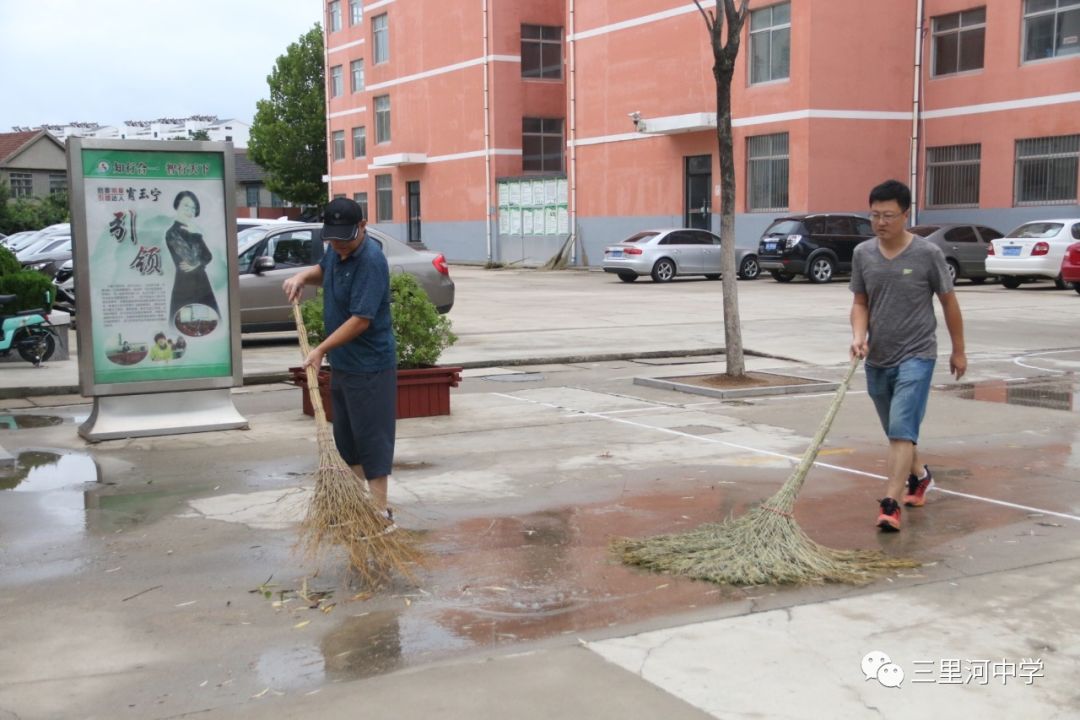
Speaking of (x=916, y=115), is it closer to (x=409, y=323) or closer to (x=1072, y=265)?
(x=1072, y=265)

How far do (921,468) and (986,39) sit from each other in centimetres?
2768

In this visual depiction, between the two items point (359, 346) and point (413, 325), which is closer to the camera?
point (359, 346)

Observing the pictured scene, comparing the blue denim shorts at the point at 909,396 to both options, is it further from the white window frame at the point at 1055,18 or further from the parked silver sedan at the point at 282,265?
the white window frame at the point at 1055,18

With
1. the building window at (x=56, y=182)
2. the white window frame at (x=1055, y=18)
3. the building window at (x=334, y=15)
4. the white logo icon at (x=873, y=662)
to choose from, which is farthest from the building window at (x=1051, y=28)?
the building window at (x=56, y=182)

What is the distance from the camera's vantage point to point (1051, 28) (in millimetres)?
30094

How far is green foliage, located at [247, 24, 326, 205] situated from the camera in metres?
64.8

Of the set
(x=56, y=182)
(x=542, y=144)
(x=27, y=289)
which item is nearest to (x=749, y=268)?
(x=542, y=144)

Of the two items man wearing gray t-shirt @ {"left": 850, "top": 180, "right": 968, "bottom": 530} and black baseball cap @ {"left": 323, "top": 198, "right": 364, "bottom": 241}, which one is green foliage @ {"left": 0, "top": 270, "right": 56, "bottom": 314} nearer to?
black baseball cap @ {"left": 323, "top": 198, "right": 364, "bottom": 241}

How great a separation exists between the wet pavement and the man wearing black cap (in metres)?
0.67

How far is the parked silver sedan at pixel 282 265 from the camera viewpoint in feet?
51.3

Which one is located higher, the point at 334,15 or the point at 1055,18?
the point at 334,15

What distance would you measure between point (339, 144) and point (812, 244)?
115 feet

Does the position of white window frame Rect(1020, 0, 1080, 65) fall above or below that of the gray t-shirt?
above

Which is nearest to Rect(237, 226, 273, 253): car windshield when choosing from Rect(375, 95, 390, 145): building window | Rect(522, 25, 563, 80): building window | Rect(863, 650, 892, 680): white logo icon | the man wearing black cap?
the man wearing black cap
